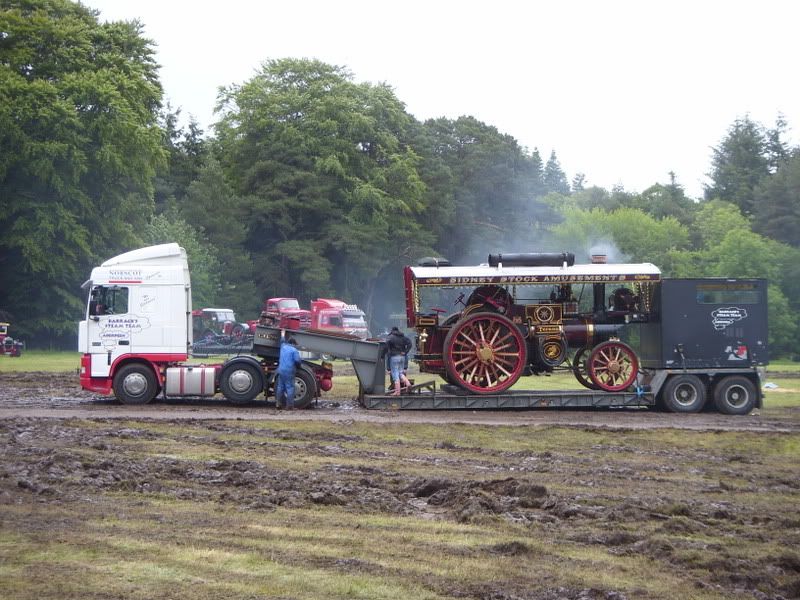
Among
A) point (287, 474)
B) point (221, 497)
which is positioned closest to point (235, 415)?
point (287, 474)

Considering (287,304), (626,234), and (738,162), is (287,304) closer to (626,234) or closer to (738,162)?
Answer: (626,234)

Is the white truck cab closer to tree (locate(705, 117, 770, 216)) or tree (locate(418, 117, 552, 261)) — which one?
tree (locate(418, 117, 552, 261))

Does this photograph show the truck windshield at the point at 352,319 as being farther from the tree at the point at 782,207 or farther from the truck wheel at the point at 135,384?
the tree at the point at 782,207

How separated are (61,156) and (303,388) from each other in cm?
3238

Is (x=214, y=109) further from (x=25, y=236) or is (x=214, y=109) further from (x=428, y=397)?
(x=428, y=397)

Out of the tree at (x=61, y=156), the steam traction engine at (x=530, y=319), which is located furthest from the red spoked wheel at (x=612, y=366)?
the tree at (x=61, y=156)

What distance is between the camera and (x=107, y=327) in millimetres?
23672

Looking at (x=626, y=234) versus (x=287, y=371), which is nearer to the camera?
(x=287, y=371)

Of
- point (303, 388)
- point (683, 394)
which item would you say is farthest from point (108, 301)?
point (683, 394)

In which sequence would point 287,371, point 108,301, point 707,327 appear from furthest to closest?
point 707,327 < point 108,301 < point 287,371

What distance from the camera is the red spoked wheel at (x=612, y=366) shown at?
24062 millimetres

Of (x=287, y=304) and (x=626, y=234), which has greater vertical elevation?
(x=626, y=234)

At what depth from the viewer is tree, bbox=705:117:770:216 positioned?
105438 mm

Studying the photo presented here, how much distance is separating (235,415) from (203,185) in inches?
1958
